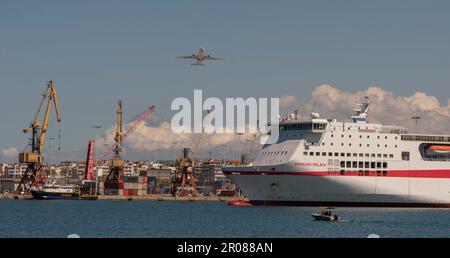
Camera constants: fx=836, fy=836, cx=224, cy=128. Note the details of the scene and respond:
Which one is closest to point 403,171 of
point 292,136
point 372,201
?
point 372,201

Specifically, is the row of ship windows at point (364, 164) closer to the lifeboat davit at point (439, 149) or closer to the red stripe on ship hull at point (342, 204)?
the red stripe on ship hull at point (342, 204)

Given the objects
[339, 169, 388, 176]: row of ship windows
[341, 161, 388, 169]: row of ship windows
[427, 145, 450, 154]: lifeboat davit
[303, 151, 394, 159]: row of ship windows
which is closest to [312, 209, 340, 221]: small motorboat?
[303, 151, 394, 159]: row of ship windows

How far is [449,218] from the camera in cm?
8238

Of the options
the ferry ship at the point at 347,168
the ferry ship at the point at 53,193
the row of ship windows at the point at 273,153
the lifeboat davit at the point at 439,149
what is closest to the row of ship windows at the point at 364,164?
the ferry ship at the point at 347,168

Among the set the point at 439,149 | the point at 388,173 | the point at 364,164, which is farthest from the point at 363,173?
the point at 439,149

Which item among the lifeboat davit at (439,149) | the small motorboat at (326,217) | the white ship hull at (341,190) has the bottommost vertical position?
the small motorboat at (326,217)

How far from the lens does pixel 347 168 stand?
94.0m

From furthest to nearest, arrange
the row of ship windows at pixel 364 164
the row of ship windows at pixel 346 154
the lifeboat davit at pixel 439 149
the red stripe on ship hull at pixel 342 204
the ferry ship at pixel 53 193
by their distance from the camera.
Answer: the ferry ship at pixel 53 193, the lifeboat davit at pixel 439 149, the row of ship windows at pixel 364 164, the row of ship windows at pixel 346 154, the red stripe on ship hull at pixel 342 204

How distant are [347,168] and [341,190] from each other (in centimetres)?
277

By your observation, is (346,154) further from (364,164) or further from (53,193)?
(53,193)

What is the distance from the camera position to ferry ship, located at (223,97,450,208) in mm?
92688

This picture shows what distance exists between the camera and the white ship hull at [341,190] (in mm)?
92625

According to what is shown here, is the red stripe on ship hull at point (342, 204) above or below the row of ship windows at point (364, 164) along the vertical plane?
below
